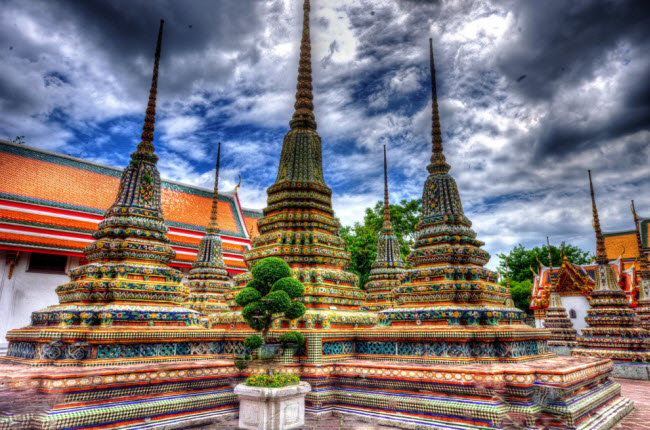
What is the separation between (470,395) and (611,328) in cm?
1212

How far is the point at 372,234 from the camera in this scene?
23812 mm

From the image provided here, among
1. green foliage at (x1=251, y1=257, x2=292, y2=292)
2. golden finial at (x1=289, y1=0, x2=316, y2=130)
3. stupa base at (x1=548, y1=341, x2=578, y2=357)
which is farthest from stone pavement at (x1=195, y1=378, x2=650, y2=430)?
stupa base at (x1=548, y1=341, x2=578, y2=357)

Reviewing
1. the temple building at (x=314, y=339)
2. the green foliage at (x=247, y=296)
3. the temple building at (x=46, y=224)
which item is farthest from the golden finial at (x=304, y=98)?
the temple building at (x=46, y=224)

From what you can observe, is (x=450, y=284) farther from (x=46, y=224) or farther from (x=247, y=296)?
(x=46, y=224)

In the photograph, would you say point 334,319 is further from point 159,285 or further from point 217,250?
point 217,250

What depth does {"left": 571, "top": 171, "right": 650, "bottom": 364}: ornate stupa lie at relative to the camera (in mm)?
13226

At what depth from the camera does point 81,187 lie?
1922 cm

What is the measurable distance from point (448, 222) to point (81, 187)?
18138 mm

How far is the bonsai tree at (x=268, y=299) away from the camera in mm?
5750

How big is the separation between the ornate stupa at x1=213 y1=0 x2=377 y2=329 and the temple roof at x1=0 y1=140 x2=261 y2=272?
11255mm

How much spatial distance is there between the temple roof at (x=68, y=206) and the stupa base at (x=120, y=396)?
41.0ft

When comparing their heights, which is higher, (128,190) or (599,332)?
(128,190)

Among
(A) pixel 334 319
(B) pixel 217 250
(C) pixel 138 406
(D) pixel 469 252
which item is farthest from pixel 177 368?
(B) pixel 217 250

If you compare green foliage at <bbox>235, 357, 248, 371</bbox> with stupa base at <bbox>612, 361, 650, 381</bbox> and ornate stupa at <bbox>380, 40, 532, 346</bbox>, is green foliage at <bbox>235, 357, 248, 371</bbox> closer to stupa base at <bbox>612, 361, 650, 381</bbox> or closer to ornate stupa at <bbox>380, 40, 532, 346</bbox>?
ornate stupa at <bbox>380, 40, 532, 346</bbox>
